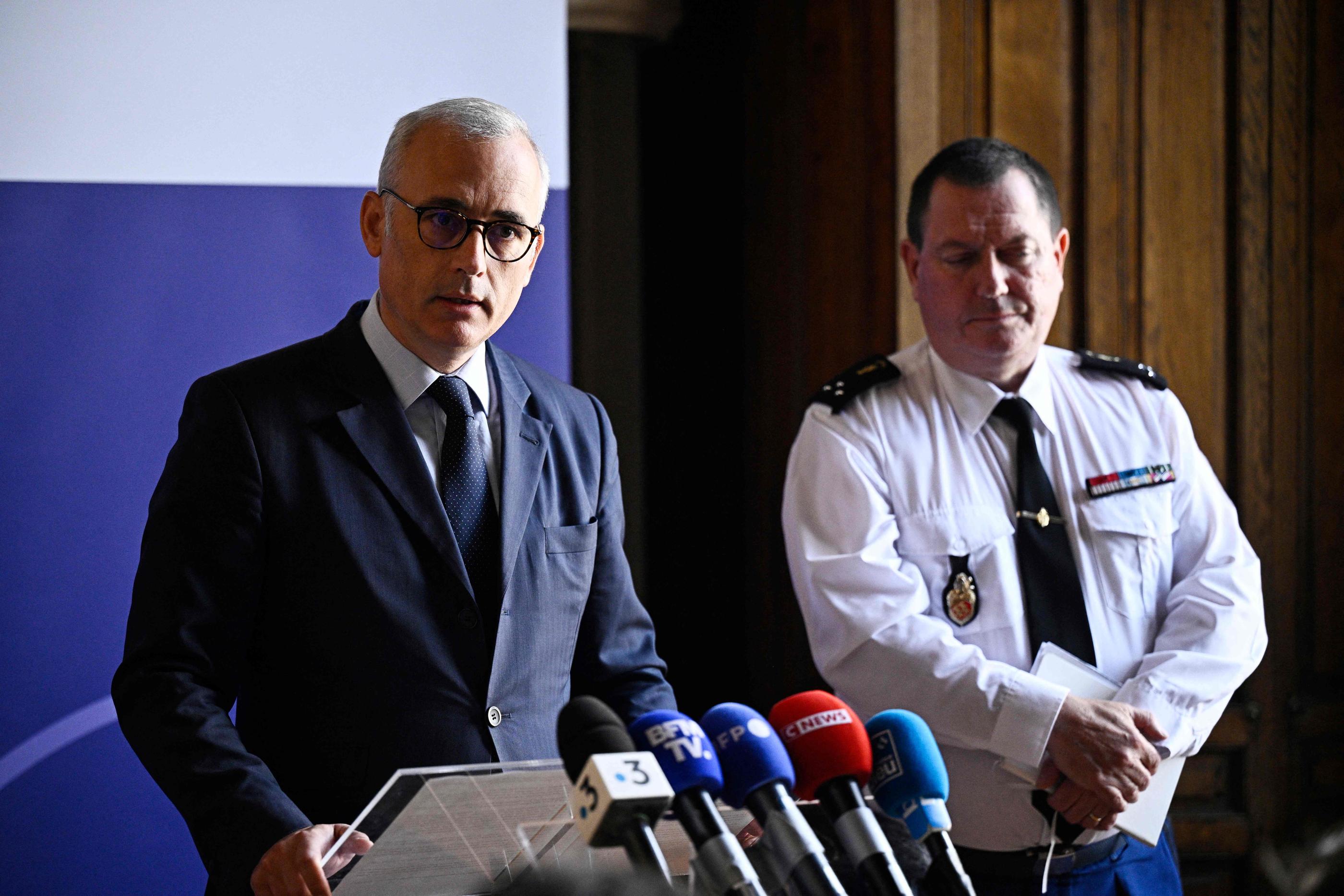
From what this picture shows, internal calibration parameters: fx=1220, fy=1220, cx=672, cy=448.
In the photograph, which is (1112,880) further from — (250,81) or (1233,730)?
(250,81)

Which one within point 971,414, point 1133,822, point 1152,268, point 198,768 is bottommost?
point 1133,822

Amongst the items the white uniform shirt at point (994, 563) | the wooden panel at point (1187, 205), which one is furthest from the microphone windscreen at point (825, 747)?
the wooden panel at point (1187, 205)

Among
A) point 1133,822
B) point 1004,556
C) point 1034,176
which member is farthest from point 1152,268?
point 1133,822

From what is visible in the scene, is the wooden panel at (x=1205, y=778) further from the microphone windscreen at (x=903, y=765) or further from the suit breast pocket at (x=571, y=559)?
the microphone windscreen at (x=903, y=765)

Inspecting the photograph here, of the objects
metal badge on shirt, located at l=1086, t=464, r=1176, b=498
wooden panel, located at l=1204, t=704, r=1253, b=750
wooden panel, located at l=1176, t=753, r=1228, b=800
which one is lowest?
wooden panel, located at l=1176, t=753, r=1228, b=800

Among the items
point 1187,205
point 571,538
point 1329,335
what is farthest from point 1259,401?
point 571,538

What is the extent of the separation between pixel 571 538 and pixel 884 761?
0.84 m

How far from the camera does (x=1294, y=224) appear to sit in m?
3.01

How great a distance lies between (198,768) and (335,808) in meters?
0.25

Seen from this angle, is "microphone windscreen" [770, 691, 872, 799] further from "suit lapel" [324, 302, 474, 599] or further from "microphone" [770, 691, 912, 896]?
"suit lapel" [324, 302, 474, 599]

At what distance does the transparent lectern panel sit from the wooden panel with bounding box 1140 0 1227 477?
7.77 ft

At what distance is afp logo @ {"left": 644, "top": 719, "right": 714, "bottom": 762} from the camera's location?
84 centimetres

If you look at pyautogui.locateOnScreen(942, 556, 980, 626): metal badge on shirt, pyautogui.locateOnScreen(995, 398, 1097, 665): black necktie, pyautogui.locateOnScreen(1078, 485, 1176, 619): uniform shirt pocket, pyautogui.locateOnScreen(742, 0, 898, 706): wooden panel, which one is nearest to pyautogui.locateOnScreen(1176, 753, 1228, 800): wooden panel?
pyautogui.locateOnScreen(742, 0, 898, 706): wooden panel

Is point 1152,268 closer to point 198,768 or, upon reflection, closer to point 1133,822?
point 1133,822
